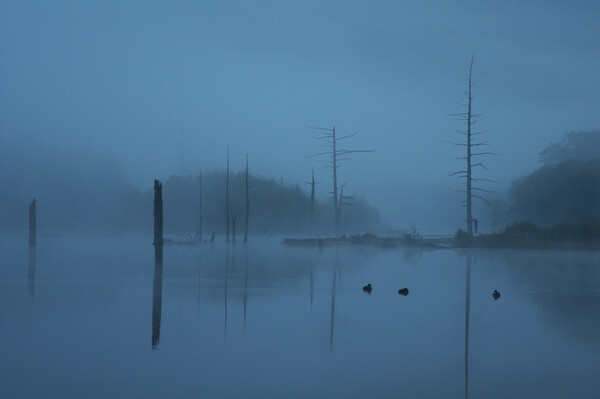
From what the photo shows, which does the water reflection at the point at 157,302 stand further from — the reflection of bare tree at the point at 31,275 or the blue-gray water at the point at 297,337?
the reflection of bare tree at the point at 31,275

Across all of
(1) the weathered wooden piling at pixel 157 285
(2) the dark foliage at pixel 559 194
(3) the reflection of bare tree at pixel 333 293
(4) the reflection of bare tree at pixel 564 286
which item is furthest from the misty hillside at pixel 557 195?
(1) the weathered wooden piling at pixel 157 285

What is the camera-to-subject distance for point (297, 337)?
405 inches

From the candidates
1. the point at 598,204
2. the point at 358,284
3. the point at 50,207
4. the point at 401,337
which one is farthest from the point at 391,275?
the point at 50,207

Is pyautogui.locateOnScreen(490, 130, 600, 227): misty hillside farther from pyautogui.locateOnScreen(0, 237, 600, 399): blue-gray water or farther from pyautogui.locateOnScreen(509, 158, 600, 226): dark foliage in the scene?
pyautogui.locateOnScreen(0, 237, 600, 399): blue-gray water

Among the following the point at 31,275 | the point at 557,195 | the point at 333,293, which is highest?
the point at 557,195

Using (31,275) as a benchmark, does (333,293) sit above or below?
above

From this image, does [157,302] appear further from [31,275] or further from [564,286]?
[564,286]

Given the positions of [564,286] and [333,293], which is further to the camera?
[564,286]

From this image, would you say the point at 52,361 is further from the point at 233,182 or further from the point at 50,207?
the point at 50,207

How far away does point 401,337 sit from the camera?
34.3 feet

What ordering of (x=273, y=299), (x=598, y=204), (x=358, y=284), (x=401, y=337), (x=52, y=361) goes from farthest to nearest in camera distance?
(x=598, y=204), (x=358, y=284), (x=273, y=299), (x=401, y=337), (x=52, y=361)

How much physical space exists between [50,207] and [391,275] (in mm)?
84196

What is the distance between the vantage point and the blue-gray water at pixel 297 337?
292 inches

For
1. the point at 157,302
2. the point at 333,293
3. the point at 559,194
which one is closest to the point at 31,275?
the point at 157,302
